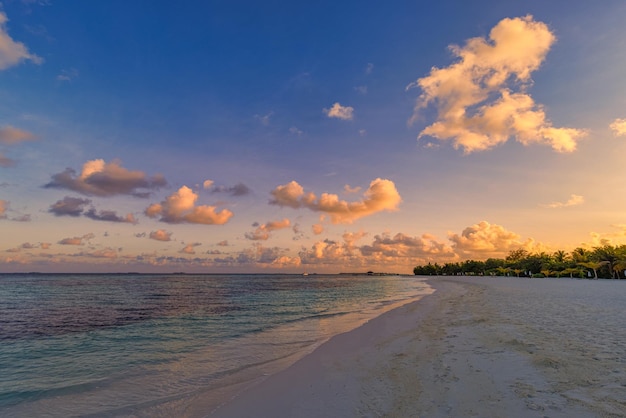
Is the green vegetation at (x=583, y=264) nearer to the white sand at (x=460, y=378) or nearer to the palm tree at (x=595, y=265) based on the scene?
the palm tree at (x=595, y=265)

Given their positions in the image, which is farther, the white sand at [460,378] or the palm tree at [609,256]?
the palm tree at [609,256]

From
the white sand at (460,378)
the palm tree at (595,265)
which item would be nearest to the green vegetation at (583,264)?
the palm tree at (595,265)

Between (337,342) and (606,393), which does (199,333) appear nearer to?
(337,342)

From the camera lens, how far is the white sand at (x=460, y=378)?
6.67 metres

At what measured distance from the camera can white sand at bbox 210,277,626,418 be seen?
6672mm

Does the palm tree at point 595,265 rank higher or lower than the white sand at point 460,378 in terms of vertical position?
higher

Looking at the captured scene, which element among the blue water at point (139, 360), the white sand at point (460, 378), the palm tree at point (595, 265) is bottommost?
the blue water at point (139, 360)

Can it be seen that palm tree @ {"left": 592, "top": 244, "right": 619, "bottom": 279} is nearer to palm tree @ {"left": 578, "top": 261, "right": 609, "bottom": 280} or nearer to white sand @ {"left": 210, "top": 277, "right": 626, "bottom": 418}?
palm tree @ {"left": 578, "top": 261, "right": 609, "bottom": 280}

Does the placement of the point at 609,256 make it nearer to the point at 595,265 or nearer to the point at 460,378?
the point at 595,265

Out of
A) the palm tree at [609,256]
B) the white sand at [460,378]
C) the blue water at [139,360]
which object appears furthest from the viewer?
the palm tree at [609,256]

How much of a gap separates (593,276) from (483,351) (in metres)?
122

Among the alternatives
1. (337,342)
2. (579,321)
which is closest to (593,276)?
(579,321)

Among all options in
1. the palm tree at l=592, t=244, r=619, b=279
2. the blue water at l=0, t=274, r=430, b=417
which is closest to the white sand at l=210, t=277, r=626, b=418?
the blue water at l=0, t=274, r=430, b=417

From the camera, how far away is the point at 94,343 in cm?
1722
